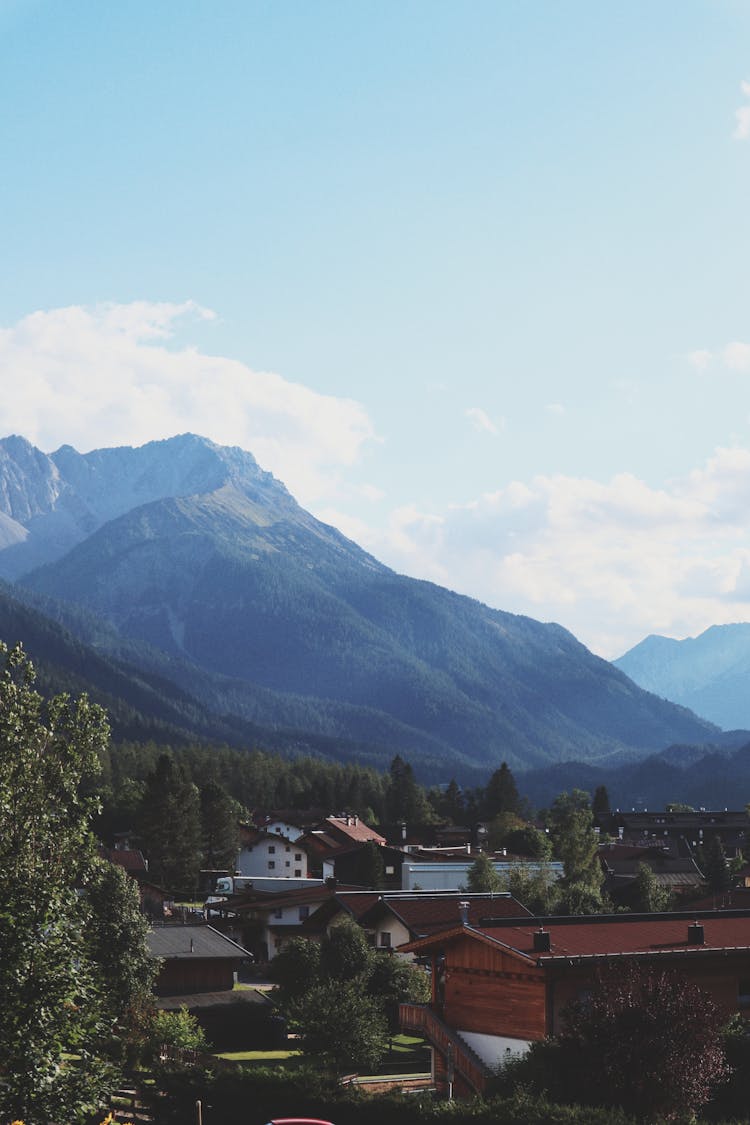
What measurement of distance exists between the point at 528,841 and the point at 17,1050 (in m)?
108

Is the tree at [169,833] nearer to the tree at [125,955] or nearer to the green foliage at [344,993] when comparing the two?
the tree at [125,955]

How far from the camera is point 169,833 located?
112 meters

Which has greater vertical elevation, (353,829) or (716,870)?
(353,829)

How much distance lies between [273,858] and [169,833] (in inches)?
630

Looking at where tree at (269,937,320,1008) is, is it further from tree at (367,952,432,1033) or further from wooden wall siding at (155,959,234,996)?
wooden wall siding at (155,959,234,996)

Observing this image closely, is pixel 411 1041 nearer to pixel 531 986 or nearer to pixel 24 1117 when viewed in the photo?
pixel 531 986

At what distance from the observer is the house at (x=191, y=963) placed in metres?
57.8

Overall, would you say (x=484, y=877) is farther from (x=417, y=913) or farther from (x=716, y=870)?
(x=716, y=870)

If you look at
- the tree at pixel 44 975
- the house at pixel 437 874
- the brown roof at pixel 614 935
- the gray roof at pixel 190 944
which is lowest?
the gray roof at pixel 190 944

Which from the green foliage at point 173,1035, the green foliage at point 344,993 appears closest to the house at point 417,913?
the green foliage at point 344,993

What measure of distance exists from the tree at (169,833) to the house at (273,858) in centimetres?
1212

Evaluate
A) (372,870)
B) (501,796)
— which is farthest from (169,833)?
(501,796)

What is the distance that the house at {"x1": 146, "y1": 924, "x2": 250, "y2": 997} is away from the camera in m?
57.8

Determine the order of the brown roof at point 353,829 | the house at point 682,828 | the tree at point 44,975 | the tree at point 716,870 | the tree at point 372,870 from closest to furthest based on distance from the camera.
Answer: the tree at point 44,975 → the tree at point 372,870 → the tree at point 716,870 → the brown roof at point 353,829 → the house at point 682,828
